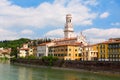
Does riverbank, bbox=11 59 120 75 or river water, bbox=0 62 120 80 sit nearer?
river water, bbox=0 62 120 80

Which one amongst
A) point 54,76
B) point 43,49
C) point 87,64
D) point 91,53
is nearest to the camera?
point 54,76

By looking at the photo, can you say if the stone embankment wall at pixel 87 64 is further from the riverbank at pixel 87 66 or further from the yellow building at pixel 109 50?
the yellow building at pixel 109 50

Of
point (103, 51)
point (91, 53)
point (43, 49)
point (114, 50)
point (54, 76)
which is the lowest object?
point (54, 76)

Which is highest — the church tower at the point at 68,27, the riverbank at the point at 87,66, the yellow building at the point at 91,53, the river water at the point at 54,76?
the church tower at the point at 68,27

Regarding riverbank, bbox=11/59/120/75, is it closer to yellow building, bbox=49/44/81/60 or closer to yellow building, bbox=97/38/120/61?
yellow building, bbox=49/44/81/60

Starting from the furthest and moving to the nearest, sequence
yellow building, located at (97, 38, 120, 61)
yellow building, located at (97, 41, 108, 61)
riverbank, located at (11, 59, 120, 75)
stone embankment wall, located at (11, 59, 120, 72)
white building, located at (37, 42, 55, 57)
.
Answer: white building, located at (37, 42, 55, 57), yellow building, located at (97, 41, 108, 61), yellow building, located at (97, 38, 120, 61), stone embankment wall, located at (11, 59, 120, 72), riverbank, located at (11, 59, 120, 75)

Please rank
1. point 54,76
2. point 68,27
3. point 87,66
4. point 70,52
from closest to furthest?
point 54,76, point 87,66, point 70,52, point 68,27

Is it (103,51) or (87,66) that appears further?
(103,51)

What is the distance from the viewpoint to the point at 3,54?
19100cm

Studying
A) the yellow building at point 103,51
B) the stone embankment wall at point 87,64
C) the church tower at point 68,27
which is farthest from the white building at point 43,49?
the yellow building at point 103,51

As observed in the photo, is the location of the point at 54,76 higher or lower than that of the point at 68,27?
lower

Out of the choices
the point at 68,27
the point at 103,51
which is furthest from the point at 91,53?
the point at 68,27

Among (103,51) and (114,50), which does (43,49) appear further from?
(114,50)

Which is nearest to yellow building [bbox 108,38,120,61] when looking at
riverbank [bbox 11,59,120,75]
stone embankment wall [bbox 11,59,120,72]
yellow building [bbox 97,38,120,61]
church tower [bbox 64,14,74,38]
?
yellow building [bbox 97,38,120,61]
